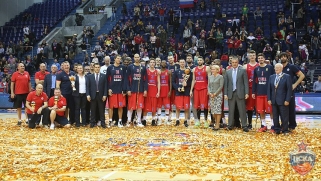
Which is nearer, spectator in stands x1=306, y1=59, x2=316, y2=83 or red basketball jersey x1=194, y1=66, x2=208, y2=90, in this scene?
red basketball jersey x1=194, y1=66, x2=208, y2=90

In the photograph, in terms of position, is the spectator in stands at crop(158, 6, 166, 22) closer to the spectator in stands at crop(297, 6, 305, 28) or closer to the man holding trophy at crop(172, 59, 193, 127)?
the spectator in stands at crop(297, 6, 305, 28)

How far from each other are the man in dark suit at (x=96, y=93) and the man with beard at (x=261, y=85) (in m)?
3.82

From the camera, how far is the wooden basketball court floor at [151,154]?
19.1ft

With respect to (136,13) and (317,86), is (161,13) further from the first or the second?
(317,86)

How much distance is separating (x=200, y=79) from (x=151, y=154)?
4655 mm

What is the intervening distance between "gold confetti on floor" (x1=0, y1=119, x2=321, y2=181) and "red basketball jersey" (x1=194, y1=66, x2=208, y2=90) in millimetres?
1183

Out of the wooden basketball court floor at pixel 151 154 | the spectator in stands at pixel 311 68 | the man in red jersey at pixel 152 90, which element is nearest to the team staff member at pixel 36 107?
the wooden basketball court floor at pixel 151 154

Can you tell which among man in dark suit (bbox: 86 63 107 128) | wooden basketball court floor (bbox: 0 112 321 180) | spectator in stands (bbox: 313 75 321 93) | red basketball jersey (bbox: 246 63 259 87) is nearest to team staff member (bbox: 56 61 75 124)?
man in dark suit (bbox: 86 63 107 128)

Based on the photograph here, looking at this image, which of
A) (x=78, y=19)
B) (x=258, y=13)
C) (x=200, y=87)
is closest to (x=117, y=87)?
(x=200, y=87)

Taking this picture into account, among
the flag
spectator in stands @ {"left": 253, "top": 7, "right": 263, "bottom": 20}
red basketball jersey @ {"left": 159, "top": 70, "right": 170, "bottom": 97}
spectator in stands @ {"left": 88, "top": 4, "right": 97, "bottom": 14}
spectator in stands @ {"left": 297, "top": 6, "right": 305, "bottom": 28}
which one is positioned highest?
spectator in stands @ {"left": 88, "top": 4, "right": 97, "bottom": 14}

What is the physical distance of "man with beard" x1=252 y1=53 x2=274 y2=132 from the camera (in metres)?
10.5

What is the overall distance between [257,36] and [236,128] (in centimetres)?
1115

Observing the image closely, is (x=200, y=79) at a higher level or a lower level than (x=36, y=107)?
higher

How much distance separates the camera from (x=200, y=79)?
38.0 feet
